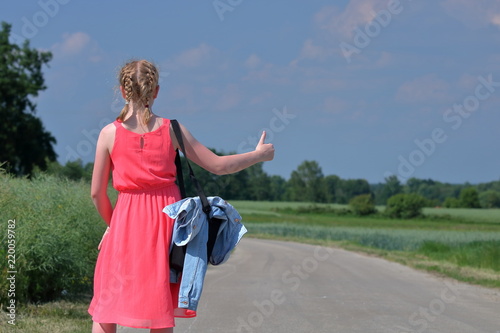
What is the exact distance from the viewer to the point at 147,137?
12.6 ft

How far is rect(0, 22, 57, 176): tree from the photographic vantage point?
1998 inches

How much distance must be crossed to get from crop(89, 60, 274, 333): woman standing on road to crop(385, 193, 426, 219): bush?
212 ft

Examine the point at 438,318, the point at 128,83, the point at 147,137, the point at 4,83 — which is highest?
the point at 4,83

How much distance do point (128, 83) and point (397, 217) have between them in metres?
73.1

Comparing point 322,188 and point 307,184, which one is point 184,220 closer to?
point 322,188

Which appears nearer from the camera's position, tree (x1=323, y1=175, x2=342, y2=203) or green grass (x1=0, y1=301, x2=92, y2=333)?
green grass (x1=0, y1=301, x2=92, y2=333)

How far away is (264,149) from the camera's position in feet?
13.5

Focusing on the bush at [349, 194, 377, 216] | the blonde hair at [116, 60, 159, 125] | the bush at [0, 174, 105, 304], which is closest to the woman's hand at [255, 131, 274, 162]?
the blonde hair at [116, 60, 159, 125]

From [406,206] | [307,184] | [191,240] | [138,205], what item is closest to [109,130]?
[138,205]

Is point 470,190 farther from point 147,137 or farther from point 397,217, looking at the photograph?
point 147,137

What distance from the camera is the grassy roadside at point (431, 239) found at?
20.2 metres

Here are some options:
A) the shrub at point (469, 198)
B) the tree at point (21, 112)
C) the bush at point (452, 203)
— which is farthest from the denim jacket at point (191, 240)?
the bush at point (452, 203)

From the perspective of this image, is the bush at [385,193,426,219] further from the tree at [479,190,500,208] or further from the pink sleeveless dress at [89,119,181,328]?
the pink sleeveless dress at [89,119,181,328]

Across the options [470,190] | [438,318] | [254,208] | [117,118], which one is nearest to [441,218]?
[470,190]
